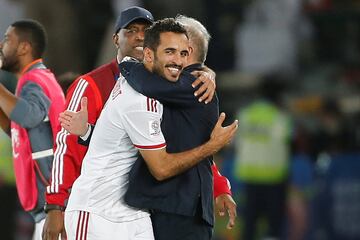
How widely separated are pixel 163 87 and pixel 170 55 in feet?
0.57

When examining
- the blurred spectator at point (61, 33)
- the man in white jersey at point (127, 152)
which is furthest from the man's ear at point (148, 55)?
the blurred spectator at point (61, 33)

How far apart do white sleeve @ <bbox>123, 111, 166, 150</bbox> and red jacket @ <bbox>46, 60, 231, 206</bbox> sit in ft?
2.13

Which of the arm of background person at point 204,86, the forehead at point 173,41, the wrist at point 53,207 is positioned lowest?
the wrist at point 53,207

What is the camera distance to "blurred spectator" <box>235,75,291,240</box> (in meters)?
13.5

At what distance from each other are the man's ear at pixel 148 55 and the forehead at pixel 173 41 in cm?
8

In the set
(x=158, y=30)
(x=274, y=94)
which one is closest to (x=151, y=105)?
(x=158, y=30)

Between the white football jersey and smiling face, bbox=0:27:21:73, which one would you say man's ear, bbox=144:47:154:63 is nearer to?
the white football jersey

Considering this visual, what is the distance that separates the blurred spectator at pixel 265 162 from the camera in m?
13.5

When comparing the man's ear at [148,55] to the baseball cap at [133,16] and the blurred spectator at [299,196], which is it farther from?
the blurred spectator at [299,196]

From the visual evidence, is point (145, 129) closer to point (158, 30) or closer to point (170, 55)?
point (170, 55)

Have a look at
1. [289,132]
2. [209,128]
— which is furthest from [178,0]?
[209,128]

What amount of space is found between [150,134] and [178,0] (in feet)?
35.9

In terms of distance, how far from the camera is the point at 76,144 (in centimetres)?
716

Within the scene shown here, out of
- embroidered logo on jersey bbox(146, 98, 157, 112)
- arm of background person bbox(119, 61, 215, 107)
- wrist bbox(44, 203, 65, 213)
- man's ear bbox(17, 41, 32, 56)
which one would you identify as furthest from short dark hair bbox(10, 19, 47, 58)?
embroidered logo on jersey bbox(146, 98, 157, 112)
